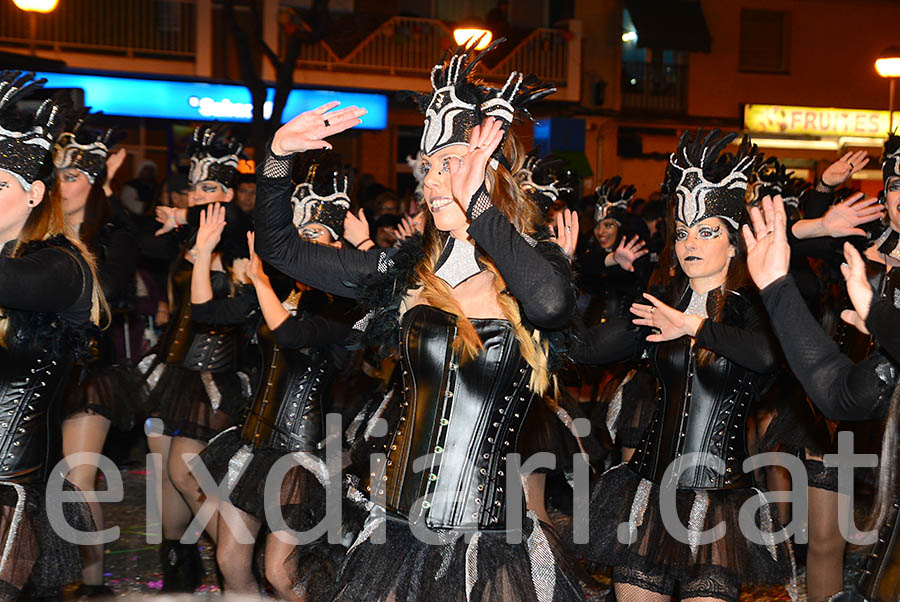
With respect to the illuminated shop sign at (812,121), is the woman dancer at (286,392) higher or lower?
lower

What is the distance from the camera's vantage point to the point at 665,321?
4156 mm

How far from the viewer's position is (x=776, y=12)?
2366 centimetres

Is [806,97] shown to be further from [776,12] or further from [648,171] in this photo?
[648,171]

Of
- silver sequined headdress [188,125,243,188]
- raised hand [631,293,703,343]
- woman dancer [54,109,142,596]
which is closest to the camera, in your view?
raised hand [631,293,703,343]

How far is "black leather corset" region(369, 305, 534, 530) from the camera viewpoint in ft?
10.5

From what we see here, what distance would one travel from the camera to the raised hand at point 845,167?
21.9 feet

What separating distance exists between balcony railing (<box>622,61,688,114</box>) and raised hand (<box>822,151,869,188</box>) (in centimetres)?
1645

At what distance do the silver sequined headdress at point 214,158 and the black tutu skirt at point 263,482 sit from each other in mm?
1956

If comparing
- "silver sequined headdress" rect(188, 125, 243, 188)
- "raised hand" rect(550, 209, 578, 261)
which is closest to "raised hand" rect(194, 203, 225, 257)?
"silver sequined headdress" rect(188, 125, 243, 188)

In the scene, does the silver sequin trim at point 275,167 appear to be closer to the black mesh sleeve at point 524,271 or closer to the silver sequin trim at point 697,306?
the black mesh sleeve at point 524,271

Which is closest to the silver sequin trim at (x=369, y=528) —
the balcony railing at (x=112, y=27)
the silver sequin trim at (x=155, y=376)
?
the silver sequin trim at (x=155, y=376)

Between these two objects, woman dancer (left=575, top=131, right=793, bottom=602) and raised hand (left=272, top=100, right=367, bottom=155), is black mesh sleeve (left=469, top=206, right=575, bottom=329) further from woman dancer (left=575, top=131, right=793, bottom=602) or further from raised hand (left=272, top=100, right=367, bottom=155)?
woman dancer (left=575, top=131, right=793, bottom=602)

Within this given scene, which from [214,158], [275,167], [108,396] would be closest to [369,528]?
[275,167]

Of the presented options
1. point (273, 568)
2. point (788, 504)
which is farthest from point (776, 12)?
point (273, 568)
